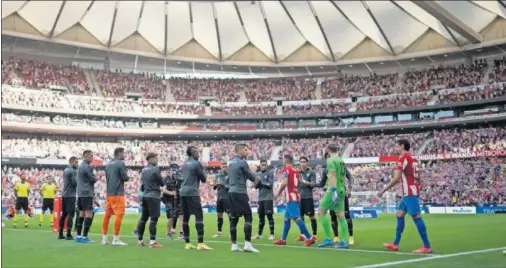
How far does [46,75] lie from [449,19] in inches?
1691

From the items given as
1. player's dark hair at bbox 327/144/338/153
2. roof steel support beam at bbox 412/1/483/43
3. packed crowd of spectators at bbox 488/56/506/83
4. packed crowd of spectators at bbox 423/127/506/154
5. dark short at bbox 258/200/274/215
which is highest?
roof steel support beam at bbox 412/1/483/43

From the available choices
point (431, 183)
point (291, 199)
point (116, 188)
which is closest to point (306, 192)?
point (291, 199)

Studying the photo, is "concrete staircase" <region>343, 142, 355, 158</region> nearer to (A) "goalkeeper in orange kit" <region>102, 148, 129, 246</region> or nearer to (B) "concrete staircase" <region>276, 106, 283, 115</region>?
(B) "concrete staircase" <region>276, 106, 283, 115</region>

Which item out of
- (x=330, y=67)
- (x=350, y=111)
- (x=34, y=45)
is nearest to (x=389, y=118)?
(x=350, y=111)

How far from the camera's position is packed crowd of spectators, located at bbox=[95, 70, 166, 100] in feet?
Answer: 217

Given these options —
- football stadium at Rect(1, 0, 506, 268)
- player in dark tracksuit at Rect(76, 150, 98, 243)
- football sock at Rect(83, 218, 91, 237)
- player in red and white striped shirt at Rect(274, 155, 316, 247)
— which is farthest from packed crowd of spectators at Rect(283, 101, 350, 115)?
football sock at Rect(83, 218, 91, 237)

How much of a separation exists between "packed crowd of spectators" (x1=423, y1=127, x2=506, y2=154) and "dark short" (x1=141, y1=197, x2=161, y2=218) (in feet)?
147

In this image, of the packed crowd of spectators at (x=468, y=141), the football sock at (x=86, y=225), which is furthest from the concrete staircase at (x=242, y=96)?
the football sock at (x=86, y=225)

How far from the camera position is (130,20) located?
5741 centimetres

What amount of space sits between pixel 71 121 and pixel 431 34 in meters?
39.7

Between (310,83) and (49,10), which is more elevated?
(49,10)

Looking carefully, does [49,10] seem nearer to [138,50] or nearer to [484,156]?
[138,50]

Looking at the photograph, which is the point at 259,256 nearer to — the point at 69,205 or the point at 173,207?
the point at 173,207

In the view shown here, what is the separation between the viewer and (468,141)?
2119 inches
